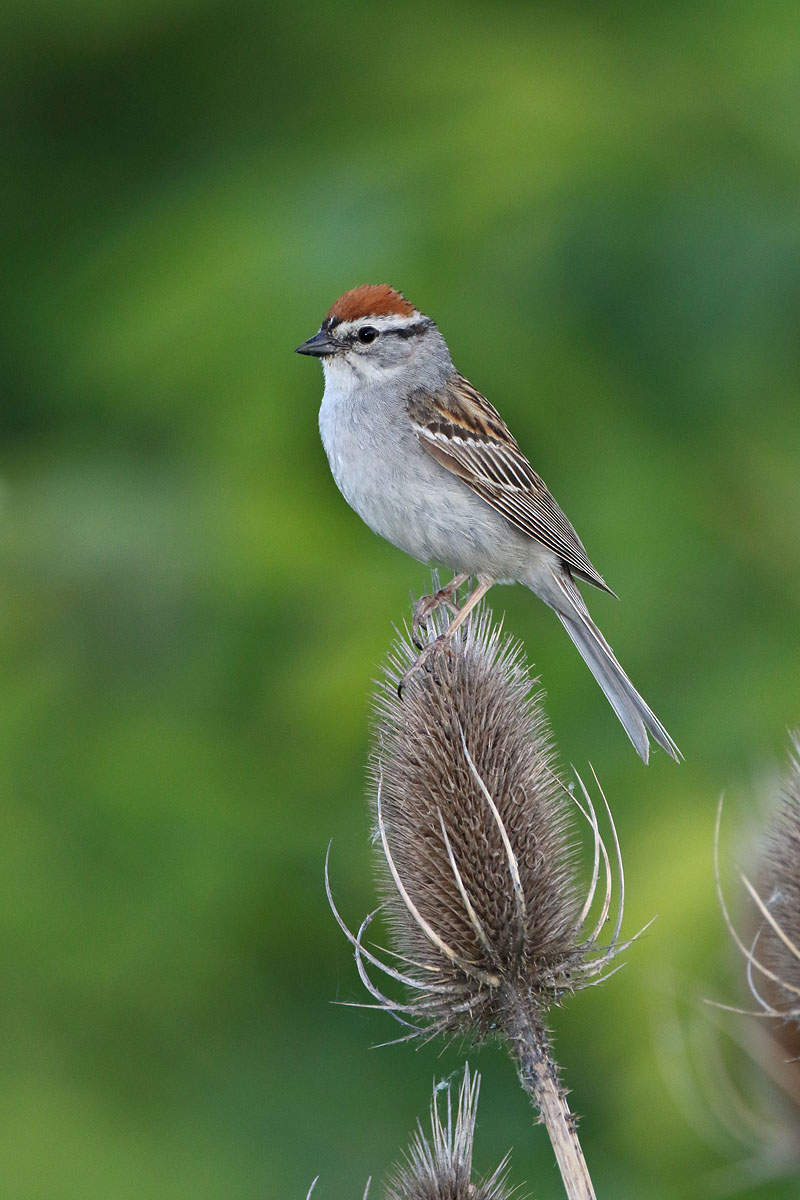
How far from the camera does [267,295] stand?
5828 mm

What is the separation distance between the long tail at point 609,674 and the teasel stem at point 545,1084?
1.09 m

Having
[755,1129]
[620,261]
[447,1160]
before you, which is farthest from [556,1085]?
[620,261]

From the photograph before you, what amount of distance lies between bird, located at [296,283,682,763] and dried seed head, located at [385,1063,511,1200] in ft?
4.85

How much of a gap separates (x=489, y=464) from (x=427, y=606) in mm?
688

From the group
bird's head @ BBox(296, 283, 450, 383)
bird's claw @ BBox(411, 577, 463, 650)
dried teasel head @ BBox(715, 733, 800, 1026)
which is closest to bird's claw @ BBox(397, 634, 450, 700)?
bird's claw @ BBox(411, 577, 463, 650)

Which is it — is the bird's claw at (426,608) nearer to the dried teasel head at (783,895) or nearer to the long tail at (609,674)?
the long tail at (609,674)

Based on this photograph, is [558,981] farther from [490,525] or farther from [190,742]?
[190,742]

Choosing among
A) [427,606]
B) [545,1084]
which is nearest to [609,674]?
[427,606]

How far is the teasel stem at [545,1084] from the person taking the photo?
1.62m

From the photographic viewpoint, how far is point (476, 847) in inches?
88.0

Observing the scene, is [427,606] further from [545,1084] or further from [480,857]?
[545,1084]

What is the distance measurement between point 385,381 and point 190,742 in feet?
7.86

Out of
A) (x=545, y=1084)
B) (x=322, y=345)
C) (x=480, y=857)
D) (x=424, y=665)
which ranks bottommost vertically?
(x=545, y=1084)

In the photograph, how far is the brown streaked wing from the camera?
3.54 meters
